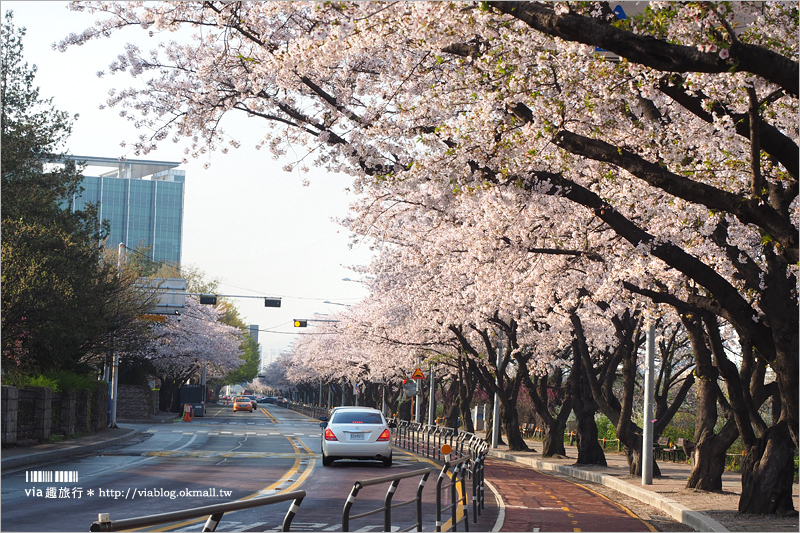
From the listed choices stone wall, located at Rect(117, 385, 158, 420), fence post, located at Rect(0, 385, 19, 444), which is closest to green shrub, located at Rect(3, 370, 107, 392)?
A: fence post, located at Rect(0, 385, 19, 444)

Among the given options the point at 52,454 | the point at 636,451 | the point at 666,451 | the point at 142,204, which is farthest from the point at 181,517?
the point at 142,204

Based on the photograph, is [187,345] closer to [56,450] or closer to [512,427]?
[512,427]

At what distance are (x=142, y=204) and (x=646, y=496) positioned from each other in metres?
182

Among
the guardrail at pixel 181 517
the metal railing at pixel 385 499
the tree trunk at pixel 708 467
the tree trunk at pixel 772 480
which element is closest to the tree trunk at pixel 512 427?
the tree trunk at pixel 708 467

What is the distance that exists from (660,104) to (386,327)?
97.0ft

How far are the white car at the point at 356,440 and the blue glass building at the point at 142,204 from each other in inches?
6638

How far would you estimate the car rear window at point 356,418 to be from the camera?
81.5 feet

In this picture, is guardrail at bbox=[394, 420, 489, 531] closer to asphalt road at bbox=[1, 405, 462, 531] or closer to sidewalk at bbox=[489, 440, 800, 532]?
asphalt road at bbox=[1, 405, 462, 531]

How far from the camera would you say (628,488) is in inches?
792

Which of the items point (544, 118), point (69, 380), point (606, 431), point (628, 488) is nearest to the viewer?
point (544, 118)

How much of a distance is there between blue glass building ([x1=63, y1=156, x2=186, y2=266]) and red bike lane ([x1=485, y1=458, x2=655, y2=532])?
172958 mm

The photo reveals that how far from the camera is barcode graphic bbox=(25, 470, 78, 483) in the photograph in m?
18.0

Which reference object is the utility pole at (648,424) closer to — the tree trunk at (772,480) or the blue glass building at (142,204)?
the tree trunk at (772,480)

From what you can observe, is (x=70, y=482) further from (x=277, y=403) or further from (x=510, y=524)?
(x=277, y=403)
